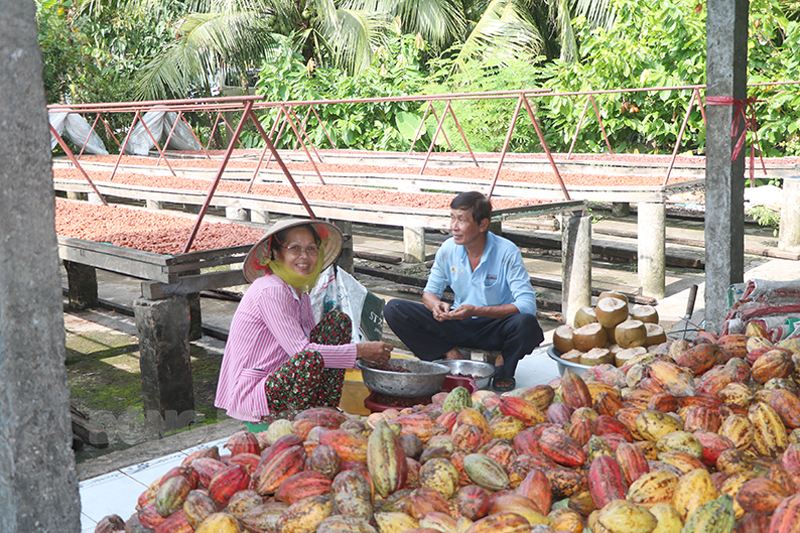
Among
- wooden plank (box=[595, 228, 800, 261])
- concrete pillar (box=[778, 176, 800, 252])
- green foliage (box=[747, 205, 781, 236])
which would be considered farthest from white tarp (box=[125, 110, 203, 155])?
concrete pillar (box=[778, 176, 800, 252])

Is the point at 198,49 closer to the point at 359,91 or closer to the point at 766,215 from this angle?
the point at 359,91

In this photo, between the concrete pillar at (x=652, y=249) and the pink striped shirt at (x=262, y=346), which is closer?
the pink striped shirt at (x=262, y=346)

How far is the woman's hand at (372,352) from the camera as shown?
2.84 meters

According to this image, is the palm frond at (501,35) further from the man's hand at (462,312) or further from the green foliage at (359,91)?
the man's hand at (462,312)

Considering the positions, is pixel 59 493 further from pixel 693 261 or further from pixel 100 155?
pixel 100 155

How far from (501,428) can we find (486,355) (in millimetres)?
2074

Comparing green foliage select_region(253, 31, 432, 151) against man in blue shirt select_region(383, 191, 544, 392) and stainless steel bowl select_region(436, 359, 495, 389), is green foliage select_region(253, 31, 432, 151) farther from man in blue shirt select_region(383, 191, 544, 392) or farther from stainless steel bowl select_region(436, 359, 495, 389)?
stainless steel bowl select_region(436, 359, 495, 389)

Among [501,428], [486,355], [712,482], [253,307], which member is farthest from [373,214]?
[712,482]

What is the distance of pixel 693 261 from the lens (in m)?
7.23

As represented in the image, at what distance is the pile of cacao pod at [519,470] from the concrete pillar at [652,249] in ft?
14.2

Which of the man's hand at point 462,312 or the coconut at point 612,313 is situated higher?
the coconut at point 612,313

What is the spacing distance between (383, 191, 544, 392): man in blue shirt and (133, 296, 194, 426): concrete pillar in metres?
1.01

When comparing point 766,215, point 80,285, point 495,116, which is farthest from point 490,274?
point 495,116

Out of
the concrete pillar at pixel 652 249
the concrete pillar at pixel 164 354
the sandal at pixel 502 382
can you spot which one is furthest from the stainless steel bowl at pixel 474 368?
the concrete pillar at pixel 652 249
